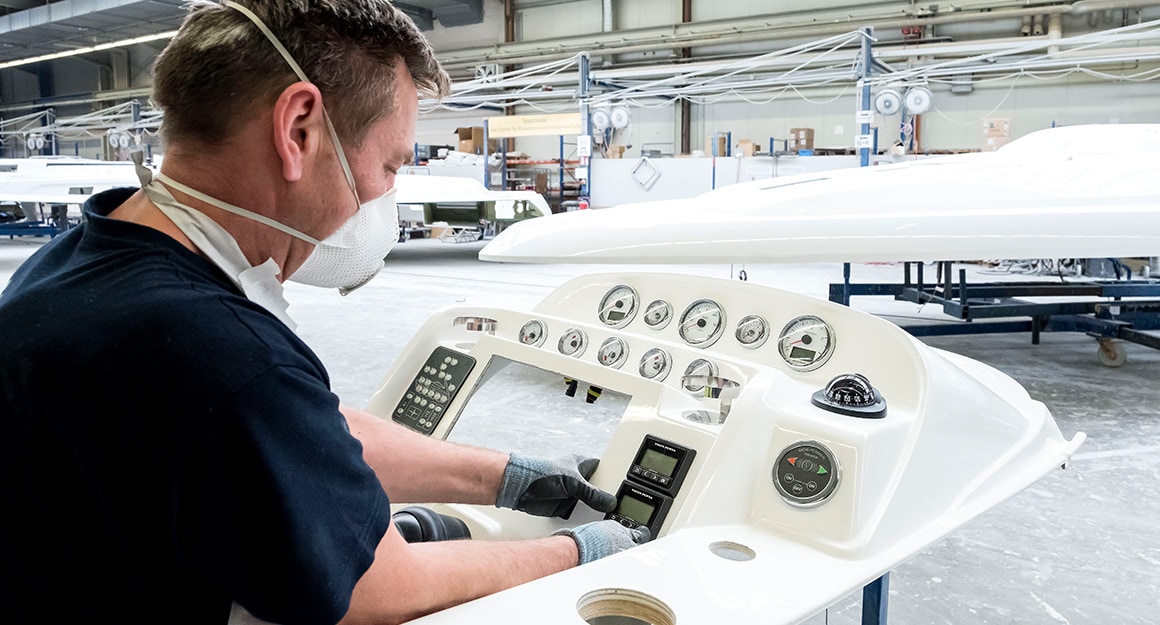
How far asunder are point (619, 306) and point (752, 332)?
441mm

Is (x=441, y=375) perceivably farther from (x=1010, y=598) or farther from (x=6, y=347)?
(x=1010, y=598)

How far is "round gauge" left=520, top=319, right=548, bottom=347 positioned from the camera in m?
2.17

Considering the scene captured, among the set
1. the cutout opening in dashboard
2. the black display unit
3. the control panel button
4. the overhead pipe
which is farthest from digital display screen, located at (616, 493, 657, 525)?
the overhead pipe

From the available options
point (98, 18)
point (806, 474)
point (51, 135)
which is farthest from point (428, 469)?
point (51, 135)

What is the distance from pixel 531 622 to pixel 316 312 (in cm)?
632

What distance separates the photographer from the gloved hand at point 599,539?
1.30 meters

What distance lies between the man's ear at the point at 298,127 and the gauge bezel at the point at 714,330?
47.8 inches

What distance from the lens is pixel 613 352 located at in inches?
77.9

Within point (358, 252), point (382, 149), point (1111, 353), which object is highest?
point (382, 149)

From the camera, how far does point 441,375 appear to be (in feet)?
7.55

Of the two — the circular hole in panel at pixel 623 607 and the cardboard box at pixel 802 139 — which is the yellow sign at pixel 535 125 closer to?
the cardboard box at pixel 802 139

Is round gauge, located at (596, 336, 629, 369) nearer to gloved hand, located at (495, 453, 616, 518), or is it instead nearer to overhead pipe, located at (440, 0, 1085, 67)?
gloved hand, located at (495, 453, 616, 518)

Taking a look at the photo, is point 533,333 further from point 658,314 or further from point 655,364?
point 655,364

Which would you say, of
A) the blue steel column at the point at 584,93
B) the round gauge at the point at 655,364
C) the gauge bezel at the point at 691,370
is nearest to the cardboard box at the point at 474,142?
the blue steel column at the point at 584,93
